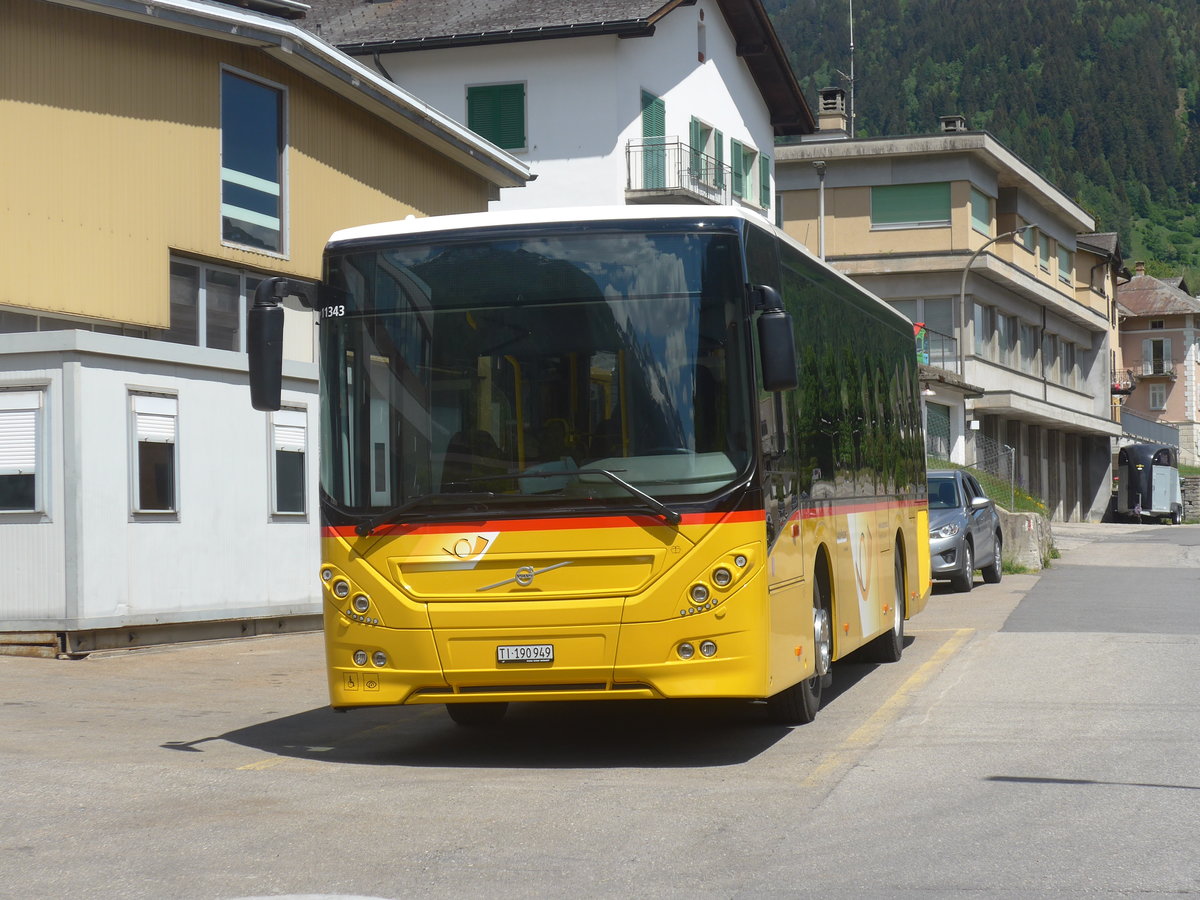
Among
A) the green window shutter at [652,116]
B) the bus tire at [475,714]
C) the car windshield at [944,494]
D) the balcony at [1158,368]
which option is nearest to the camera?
the bus tire at [475,714]

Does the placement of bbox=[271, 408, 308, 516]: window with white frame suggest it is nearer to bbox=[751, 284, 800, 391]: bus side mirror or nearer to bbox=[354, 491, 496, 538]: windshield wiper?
bbox=[354, 491, 496, 538]: windshield wiper

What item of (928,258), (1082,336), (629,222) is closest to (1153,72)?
(1082,336)

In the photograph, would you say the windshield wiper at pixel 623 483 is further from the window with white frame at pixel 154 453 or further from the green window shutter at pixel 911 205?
the green window shutter at pixel 911 205

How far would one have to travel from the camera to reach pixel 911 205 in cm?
5309

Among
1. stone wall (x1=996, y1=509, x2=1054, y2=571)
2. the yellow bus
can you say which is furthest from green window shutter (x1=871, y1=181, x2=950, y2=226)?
the yellow bus

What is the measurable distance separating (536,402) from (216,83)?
1313 cm

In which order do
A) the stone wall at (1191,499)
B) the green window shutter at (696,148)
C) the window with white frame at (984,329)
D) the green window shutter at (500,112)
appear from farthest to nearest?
the stone wall at (1191,499) < the window with white frame at (984,329) < the green window shutter at (696,148) < the green window shutter at (500,112)

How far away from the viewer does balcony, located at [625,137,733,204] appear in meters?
35.5

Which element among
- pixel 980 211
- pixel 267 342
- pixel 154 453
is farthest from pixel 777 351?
pixel 980 211

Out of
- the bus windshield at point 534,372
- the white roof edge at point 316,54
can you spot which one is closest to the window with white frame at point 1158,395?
the white roof edge at point 316,54

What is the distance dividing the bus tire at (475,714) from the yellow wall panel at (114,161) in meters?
8.90

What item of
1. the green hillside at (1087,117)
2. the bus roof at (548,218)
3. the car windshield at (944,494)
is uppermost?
the green hillside at (1087,117)

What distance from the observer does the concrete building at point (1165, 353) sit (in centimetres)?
10300

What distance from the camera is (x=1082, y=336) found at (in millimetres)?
71375
